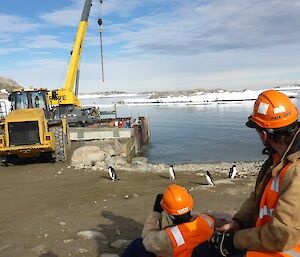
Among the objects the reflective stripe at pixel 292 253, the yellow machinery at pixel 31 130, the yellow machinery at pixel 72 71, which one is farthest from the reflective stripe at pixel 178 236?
the yellow machinery at pixel 72 71

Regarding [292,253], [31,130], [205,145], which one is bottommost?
[205,145]

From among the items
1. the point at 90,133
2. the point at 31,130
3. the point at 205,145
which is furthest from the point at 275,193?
the point at 205,145

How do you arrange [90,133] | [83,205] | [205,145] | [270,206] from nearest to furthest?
[270,206] < [83,205] < [90,133] < [205,145]

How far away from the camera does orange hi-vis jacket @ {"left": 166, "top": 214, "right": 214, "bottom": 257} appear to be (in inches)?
137

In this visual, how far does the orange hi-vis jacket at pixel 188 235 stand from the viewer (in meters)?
3.48

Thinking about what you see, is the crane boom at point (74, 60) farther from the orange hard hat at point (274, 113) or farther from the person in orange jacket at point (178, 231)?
the orange hard hat at point (274, 113)

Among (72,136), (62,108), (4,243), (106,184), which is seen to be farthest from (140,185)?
(62,108)

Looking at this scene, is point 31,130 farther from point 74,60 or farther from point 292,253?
point 74,60

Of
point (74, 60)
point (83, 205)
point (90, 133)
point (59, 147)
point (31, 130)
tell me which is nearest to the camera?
point (83, 205)

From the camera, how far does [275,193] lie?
253cm

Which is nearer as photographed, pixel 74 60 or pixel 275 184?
pixel 275 184

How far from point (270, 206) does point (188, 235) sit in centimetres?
113

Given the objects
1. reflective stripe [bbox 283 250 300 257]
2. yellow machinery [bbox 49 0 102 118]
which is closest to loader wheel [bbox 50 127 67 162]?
yellow machinery [bbox 49 0 102 118]

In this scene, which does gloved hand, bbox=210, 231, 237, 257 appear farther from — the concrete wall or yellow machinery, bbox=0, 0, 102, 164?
the concrete wall
